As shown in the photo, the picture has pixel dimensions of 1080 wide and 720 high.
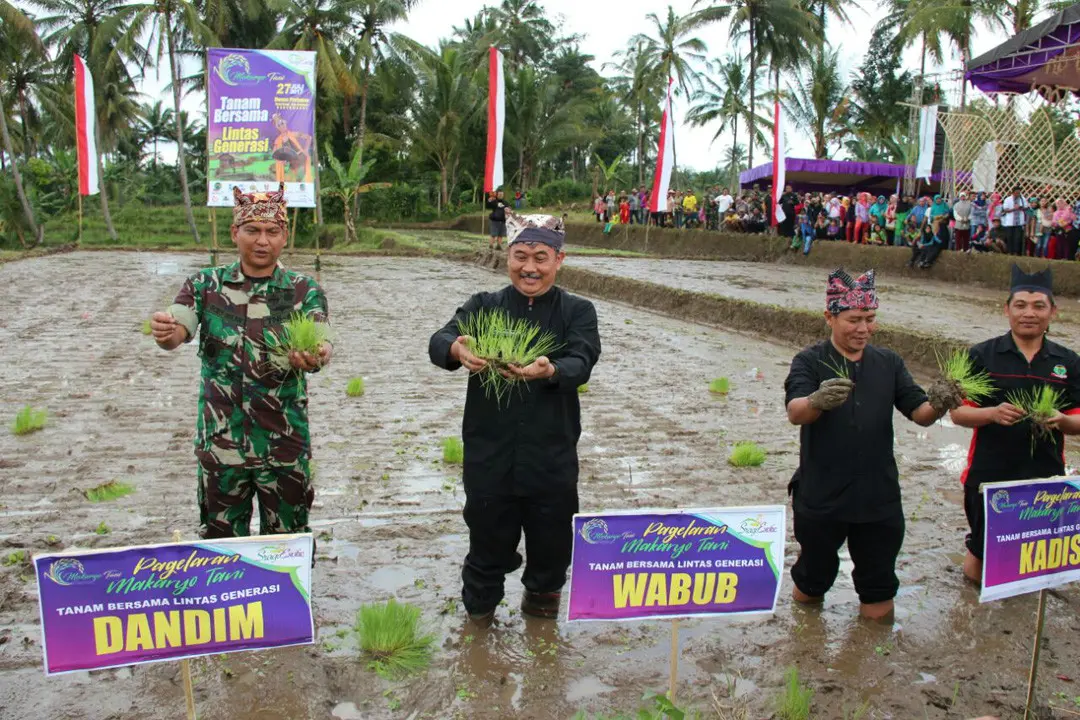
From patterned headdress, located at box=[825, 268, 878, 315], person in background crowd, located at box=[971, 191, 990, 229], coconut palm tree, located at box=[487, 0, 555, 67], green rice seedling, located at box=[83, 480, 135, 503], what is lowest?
green rice seedling, located at box=[83, 480, 135, 503]

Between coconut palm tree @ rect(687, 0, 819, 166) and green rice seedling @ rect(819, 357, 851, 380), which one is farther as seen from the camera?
coconut palm tree @ rect(687, 0, 819, 166)

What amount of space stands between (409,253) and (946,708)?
23424 millimetres

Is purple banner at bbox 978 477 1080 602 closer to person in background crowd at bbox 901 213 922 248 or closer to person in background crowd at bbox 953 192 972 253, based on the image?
person in background crowd at bbox 953 192 972 253

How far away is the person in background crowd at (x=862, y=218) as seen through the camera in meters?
22.2

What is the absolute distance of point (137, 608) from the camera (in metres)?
2.57

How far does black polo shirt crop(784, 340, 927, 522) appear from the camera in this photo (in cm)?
360

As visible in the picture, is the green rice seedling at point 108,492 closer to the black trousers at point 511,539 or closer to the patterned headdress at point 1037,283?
the black trousers at point 511,539

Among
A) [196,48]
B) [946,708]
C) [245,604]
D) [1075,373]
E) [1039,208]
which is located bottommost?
[946,708]

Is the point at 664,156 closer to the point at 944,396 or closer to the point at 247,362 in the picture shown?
the point at 944,396

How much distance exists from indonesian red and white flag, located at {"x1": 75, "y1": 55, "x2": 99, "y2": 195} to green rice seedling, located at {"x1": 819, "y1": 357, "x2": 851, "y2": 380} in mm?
21581

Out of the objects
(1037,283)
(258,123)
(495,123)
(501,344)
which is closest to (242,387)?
(501,344)

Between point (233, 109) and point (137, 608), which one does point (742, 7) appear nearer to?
point (233, 109)

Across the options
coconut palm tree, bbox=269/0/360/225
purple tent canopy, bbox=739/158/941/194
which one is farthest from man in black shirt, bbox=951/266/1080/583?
coconut palm tree, bbox=269/0/360/225

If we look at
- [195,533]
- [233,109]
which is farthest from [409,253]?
[195,533]
